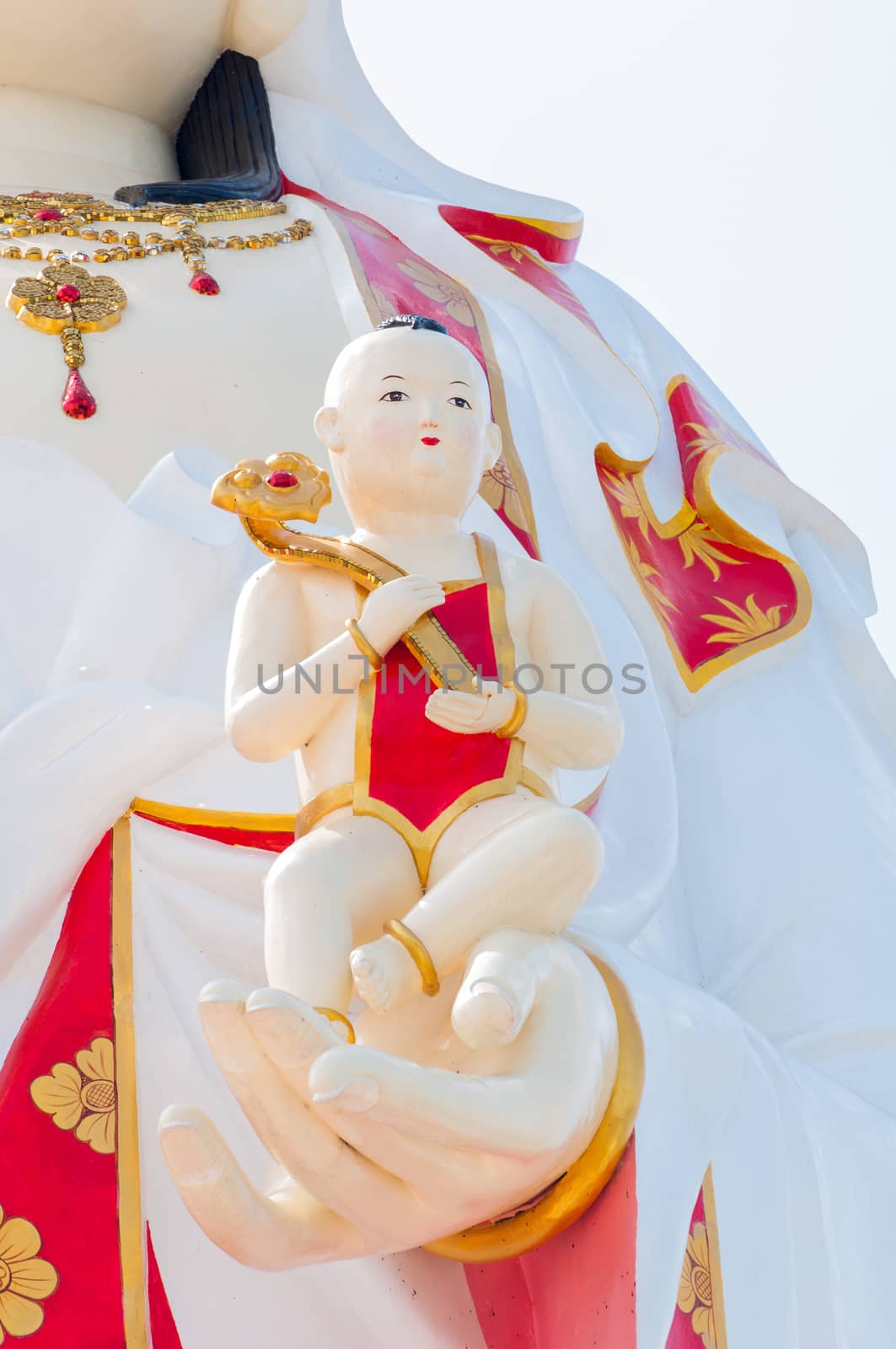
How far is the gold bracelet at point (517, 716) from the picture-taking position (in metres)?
2.08

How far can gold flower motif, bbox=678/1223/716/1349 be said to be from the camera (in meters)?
2.27

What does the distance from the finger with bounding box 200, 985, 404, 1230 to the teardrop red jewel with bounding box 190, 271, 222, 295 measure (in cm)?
203

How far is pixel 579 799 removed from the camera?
2855 mm

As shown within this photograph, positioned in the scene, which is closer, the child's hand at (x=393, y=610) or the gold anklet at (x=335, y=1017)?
the gold anklet at (x=335, y=1017)

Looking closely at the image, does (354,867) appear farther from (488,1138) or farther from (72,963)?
(72,963)

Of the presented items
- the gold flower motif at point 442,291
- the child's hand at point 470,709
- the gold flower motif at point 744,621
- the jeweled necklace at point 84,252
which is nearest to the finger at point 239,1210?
the child's hand at point 470,709

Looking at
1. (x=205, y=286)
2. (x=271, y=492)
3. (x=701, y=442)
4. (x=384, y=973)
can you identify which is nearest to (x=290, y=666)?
(x=271, y=492)

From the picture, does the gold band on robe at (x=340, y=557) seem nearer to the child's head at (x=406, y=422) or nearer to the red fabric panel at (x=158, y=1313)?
the child's head at (x=406, y=422)

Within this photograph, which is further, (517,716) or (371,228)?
(371,228)

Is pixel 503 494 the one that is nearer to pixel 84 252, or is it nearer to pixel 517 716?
pixel 84 252

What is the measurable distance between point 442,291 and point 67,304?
0.72 m

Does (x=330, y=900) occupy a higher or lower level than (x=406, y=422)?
lower

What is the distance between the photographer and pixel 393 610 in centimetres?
210

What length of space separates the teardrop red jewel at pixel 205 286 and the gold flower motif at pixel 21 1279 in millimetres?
1803
